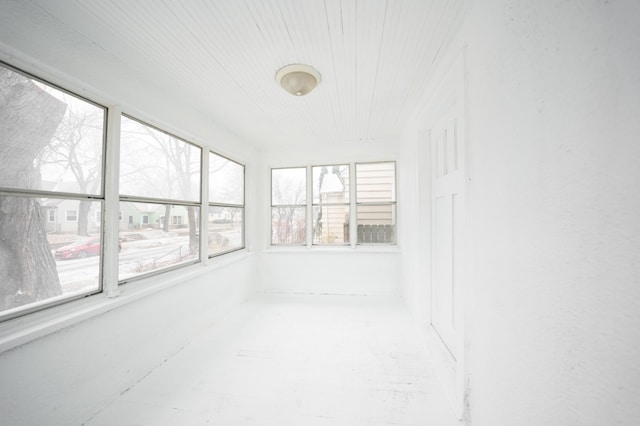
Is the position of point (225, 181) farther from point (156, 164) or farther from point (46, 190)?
point (46, 190)

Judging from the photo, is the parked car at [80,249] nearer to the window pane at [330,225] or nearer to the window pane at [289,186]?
the window pane at [289,186]

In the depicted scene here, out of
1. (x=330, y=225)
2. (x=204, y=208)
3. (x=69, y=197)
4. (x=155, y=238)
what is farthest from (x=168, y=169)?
(x=330, y=225)

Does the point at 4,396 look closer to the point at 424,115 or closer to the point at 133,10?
the point at 133,10

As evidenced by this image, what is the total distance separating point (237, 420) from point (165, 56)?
266cm

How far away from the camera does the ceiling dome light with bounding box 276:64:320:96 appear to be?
188cm

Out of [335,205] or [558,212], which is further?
[335,205]

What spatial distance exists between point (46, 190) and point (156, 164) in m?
0.85

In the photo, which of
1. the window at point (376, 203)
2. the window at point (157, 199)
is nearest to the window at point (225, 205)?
the window at point (157, 199)

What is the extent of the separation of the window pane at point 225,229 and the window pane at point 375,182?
2049 mm

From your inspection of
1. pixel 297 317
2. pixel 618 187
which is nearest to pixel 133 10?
pixel 618 187

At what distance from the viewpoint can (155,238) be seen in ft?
7.18

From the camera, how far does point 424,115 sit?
7.74 ft

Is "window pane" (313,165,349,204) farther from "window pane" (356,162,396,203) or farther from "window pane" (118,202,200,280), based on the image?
"window pane" (118,202,200,280)

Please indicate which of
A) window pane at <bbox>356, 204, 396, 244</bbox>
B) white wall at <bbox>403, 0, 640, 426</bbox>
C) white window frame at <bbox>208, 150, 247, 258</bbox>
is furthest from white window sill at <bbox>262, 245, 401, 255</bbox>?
white wall at <bbox>403, 0, 640, 426</bbox>
